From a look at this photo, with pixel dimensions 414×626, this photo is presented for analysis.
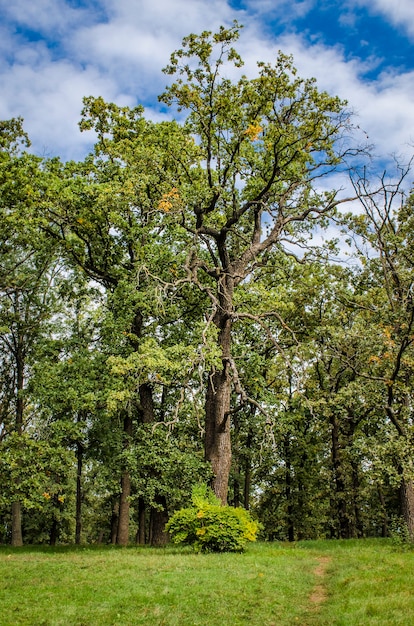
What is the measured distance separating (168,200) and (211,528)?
35.1 feet

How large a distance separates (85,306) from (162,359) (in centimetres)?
700

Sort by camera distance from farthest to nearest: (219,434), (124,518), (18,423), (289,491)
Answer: (289,491)
(18,423)
(124,518)
(219,434)

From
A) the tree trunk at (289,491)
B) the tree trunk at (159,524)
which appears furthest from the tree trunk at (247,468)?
the tree trunk at (159,524)

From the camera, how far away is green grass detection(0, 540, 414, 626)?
7859 millimetres

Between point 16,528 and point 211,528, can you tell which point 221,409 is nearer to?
point 211,528

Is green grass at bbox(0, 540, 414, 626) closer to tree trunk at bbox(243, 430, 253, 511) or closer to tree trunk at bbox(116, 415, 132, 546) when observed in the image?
tree trunk at bbox(116, 415, 132, 546)

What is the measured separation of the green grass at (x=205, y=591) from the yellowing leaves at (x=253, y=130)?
13.1 m

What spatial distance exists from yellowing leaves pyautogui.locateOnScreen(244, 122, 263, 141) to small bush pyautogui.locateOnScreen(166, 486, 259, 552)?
1189 cm

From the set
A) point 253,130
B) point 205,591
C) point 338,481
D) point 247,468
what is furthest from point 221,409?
point 338,481

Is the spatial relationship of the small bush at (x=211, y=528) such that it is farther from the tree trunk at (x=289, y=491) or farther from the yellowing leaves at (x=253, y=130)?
the tree trunk at (x=289, y=491)

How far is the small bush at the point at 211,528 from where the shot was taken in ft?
47.2

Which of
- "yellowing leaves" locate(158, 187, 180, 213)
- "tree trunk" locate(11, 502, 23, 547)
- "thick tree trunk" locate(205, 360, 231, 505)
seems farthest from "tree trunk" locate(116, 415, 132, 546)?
"yellowing leaves" locate(158, 187, 180, 213)

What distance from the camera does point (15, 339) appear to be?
27500 millimetres

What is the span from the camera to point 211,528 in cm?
1438
